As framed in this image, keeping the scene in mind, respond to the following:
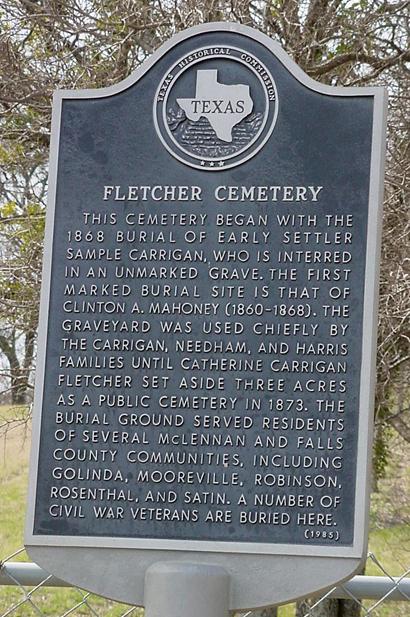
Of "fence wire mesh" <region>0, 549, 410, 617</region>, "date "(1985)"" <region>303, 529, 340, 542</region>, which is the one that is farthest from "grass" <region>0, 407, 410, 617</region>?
"date "(1985)"" <region>303, 529, 340, 542</region>

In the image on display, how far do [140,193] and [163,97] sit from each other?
446 mm

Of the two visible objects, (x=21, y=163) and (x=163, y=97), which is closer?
(x=163, y=97)

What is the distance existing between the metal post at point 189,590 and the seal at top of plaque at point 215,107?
1670 millimetres

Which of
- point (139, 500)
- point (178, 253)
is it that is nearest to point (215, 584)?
point (139, 500)

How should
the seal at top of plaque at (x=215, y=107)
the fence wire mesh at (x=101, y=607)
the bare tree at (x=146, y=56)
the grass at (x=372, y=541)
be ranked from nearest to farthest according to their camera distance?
the seal at top of plaque at (x=215, y=107) → the bare tree at (x=146, y=56) → the fence wire mesh at (x=101, y=607) → the grass at (x=372, y=541)

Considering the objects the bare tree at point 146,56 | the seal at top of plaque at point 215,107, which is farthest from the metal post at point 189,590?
the bare tree at point 146,56

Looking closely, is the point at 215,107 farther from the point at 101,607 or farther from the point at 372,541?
the point at 372,541

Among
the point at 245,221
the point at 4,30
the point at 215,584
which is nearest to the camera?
the point at 215,584

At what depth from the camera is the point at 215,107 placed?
15.1ft

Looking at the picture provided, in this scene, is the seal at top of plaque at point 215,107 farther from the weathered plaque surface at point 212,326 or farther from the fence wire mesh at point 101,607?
the fence wire mesh at point 101,607

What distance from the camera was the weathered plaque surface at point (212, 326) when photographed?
4270 millimetres

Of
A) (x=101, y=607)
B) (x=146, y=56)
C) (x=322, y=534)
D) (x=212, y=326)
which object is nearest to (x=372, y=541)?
(x=101, y=607)

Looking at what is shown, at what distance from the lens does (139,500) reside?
4355 mm

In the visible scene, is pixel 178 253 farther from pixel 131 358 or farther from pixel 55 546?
pixel 55 546
